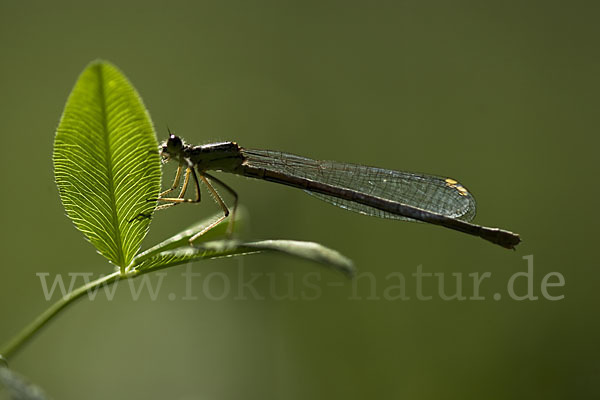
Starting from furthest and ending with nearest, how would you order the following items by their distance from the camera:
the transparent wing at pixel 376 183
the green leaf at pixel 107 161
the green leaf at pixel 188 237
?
the transparent wing at pixel 376 183 → the green leaf at pixel 188 237 → the green leaf at pixel 107 161

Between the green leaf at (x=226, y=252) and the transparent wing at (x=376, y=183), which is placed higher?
the transparent wing at (x=376, y=183)

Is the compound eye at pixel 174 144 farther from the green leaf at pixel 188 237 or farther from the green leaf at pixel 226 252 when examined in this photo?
the green leaf at pixel 226 252

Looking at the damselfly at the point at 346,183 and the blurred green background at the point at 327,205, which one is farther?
the blurred green background at the point at 327,205

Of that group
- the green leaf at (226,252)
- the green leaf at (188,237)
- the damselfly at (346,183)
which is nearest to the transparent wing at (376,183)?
the damselfly at (346,183)

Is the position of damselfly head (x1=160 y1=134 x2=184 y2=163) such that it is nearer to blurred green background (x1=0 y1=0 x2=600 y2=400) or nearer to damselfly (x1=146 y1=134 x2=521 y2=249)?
damselfly (x1=146 y1=134 x2=521 y2=249)

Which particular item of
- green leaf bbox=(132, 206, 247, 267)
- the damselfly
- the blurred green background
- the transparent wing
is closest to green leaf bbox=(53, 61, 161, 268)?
green leaf bbox=(132, 206, 247, 267)

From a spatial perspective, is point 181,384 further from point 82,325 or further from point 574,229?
point 574,229
